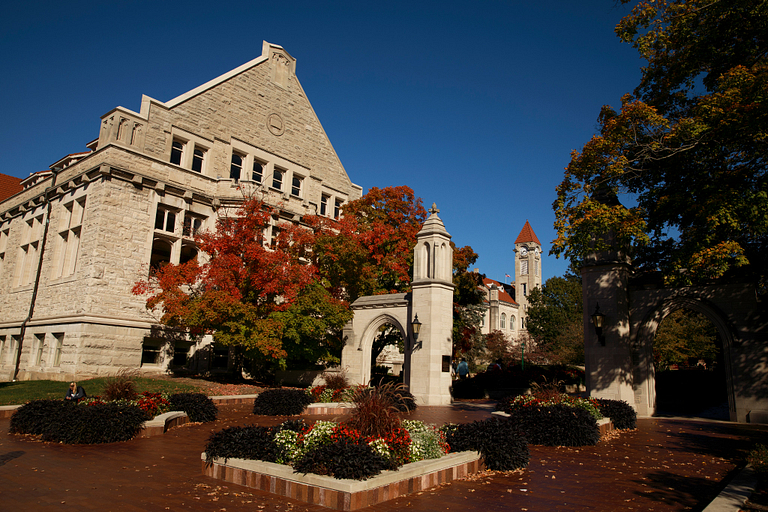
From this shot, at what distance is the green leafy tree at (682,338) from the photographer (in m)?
30.8

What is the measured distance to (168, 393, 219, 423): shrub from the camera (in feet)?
40.4

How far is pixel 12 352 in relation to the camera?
27219 mm

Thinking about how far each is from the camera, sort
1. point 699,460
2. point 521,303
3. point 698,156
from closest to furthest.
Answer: point 699,460 < point 698,156 < point 521,303

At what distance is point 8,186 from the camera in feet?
134

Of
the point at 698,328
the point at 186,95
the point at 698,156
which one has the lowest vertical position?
the point at 698,328

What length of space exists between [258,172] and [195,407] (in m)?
20.9

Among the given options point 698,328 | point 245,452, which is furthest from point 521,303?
point 245,452

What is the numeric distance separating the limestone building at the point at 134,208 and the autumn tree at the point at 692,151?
59.4 ft

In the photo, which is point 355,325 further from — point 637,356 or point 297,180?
point 297,180

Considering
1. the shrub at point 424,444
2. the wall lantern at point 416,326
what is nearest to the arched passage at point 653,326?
the wall lantern at point 416,326

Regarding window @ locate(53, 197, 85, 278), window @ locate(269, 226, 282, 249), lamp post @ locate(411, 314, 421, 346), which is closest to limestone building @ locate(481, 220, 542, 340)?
window @ locate(269, 226, 282, 249)

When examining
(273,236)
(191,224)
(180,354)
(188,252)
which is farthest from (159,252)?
(180,354)

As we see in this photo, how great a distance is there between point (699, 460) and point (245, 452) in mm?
7756

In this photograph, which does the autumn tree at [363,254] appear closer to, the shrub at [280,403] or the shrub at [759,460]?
the shrub at [280,403]
